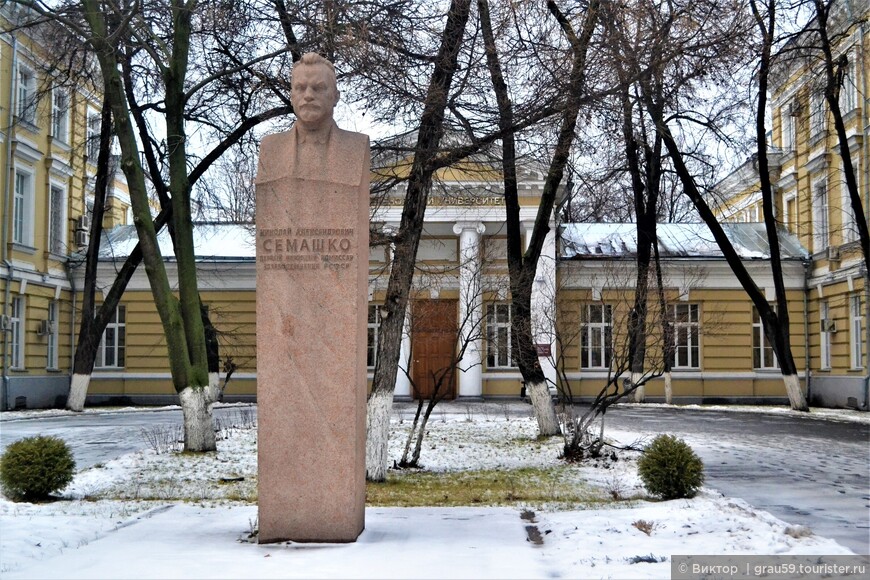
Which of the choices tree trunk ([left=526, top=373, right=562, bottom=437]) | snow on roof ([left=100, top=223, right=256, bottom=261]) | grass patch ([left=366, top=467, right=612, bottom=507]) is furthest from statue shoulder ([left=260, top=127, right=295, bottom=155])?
snow on roof ([left=100, top=223, right=256, bottom=261])

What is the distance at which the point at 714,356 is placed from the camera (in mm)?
30344

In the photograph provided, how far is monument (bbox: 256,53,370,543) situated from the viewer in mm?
6578

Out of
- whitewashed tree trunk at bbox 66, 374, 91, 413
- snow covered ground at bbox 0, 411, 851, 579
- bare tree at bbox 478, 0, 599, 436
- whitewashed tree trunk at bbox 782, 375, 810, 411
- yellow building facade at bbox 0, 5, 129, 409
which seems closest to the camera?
snow covered ground at bbox 0, 411, 851, 579

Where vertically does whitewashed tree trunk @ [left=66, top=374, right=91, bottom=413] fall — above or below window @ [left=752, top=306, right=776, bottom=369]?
below

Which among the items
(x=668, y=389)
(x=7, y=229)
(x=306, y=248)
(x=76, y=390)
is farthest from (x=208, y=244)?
(x=306, y=248)

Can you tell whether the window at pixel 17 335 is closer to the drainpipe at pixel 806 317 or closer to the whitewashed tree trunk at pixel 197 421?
the whitewashed tree trunk at pixel 197 421

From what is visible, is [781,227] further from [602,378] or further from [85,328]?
[85,328]

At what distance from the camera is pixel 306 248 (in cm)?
670

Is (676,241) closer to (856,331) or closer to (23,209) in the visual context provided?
(856,331)

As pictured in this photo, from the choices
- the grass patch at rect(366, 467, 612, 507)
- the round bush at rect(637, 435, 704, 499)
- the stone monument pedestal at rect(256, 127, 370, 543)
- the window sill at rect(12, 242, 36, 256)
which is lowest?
the grass patch at rect(366, 467, 612, 507)

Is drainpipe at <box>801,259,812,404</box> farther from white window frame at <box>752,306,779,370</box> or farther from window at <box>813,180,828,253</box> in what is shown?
white window frame at <box>752,306,779,370</box>

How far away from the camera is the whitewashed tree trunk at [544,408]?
15.1 m

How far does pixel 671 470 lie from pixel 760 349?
2371cm

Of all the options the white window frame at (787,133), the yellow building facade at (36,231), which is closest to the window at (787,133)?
the white window frame at (787,133)
